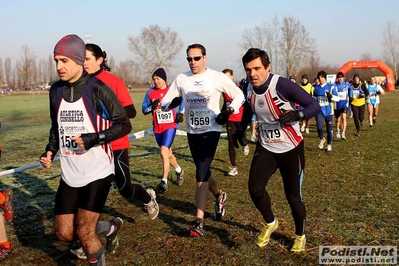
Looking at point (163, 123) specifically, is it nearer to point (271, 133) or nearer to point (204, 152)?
point (204, 152)

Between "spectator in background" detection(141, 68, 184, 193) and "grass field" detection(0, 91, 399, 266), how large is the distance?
306 millimetres

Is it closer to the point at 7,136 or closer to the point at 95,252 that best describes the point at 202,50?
the point at 95,252

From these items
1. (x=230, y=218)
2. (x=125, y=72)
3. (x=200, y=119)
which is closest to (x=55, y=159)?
(x=200, y=119)

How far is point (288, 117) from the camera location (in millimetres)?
4012

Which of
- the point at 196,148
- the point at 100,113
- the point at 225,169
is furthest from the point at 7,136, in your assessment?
the point at 100,113

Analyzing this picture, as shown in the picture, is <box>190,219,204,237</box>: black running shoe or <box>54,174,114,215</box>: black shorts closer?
<box>54,174,114,215</box>: black shorts

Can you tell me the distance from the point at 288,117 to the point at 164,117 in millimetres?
3791

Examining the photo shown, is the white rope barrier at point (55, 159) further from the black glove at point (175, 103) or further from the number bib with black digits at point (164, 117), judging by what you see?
the black glove at point (175, 103)

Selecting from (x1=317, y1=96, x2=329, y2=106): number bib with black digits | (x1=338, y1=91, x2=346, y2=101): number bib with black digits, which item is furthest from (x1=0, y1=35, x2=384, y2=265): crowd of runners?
(x1=338, y1=91, x2=346, y2=101): number bib with black digits

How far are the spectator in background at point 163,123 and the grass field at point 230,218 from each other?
0.31 metres

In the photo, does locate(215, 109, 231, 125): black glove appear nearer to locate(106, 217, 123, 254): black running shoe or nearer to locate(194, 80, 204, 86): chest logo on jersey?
locate(194, 80, 204, 86): chest logo on jersey

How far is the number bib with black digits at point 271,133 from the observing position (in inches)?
171

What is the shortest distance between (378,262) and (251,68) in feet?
7.53

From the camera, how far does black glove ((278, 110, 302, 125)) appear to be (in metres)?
4.00
